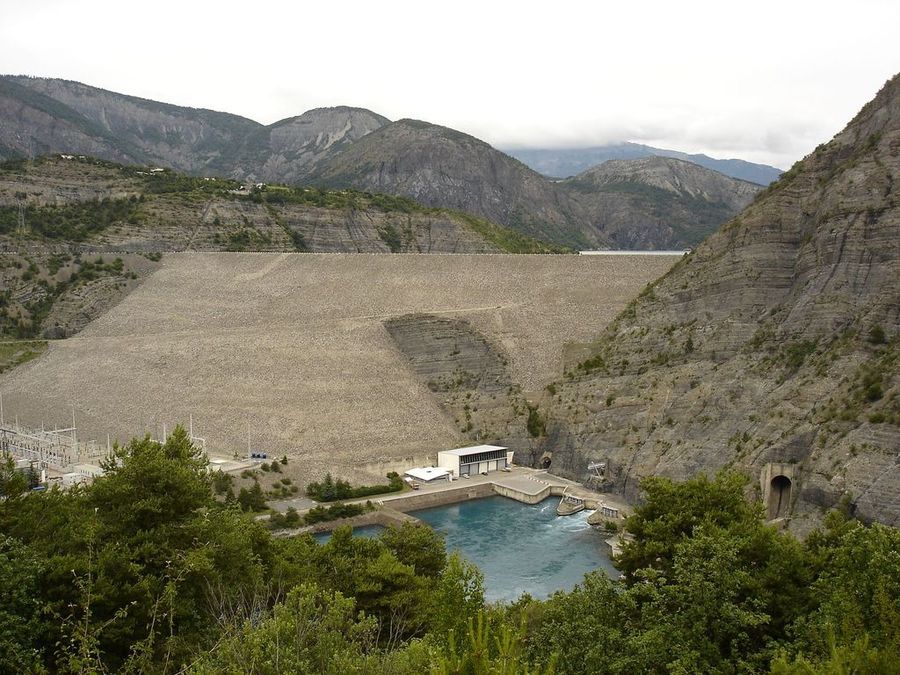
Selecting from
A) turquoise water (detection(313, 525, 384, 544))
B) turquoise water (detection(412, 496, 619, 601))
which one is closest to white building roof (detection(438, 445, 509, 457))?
turquoise water (detection(412, 496, 619, 601))

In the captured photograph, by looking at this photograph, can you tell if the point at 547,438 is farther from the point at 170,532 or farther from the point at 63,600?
the point at 63,600

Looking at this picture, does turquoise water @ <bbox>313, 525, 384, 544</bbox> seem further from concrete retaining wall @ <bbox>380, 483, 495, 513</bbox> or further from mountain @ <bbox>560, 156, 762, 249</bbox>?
mountain @ <bbox>560, 156, 762, 249</bbox>

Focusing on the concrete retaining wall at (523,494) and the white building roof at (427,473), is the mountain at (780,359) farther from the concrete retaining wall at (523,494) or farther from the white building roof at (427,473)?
the white building roof at (427,473)

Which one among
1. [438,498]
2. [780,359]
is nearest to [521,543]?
[438,498]

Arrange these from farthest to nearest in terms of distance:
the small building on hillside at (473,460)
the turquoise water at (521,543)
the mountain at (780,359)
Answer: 1. the small building on hillside at (473,460)
2. the turquoise water at (521,543)
3. the mountain at (780,359)

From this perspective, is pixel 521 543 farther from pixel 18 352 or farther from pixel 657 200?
pixel 657 200

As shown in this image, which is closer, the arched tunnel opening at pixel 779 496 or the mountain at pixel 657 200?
the arched tunnel opening at pixel 779 496

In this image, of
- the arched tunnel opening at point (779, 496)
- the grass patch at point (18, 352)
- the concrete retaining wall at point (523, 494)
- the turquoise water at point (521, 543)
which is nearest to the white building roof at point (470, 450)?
the concrete retaining wall at point (523, 494)
